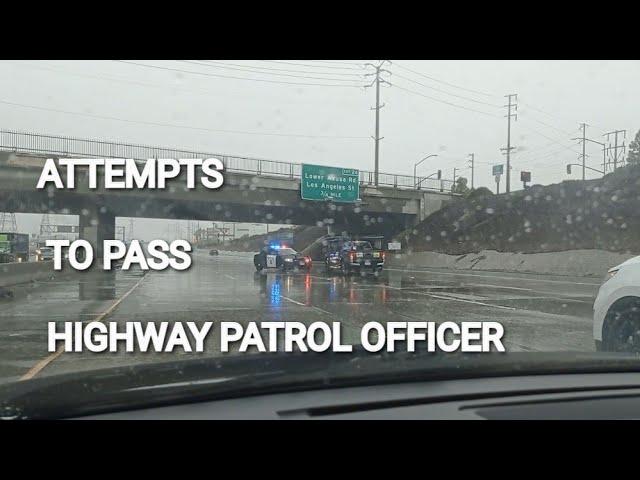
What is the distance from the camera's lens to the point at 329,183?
38438 mm

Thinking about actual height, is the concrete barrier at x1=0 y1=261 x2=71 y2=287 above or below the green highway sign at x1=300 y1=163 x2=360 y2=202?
below

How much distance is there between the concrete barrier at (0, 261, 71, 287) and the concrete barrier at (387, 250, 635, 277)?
2448cm

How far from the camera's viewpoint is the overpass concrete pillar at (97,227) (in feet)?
124

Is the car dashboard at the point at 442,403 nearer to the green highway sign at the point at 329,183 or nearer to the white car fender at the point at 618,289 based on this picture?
the white car fender at the point at 618,289

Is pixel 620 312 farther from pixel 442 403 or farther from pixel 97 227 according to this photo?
pixel 97 227

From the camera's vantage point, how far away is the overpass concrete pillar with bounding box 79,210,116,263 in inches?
1490

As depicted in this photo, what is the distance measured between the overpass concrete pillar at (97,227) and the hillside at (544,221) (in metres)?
23.2

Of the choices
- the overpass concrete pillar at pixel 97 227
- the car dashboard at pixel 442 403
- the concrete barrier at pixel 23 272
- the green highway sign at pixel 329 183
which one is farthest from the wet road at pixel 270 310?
the green highway sign at pixel 329 183

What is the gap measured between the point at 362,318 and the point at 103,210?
28.9 m

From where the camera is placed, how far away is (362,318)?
41.0 feet

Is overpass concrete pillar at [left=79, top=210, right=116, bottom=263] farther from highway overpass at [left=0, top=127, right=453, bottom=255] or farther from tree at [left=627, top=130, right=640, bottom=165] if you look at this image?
tree at [left=627, top=130, right=640, bottom=165]

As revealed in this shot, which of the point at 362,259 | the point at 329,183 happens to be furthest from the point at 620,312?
the point at 329,183

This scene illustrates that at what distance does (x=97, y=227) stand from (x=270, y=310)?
28720mm

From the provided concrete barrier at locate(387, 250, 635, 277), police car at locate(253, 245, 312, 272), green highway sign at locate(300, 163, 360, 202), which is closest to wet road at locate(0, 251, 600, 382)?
police car at locate(253, 245, 312, 272)
